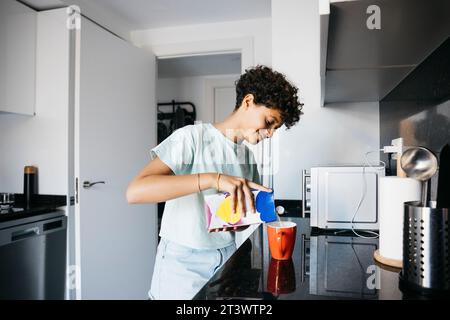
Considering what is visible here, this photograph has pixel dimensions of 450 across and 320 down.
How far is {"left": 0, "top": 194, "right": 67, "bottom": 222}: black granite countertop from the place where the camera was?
1.07 metres

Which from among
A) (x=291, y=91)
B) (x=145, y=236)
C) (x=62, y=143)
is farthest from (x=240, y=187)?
(x=145, y=236)

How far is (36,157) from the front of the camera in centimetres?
132

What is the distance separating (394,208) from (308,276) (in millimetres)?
182

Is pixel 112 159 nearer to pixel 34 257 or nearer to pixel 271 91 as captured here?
pixel 34 257

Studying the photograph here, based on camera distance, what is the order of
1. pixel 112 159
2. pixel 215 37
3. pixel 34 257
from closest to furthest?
pixel 34 257
pixel 112 159
pixel 215 37

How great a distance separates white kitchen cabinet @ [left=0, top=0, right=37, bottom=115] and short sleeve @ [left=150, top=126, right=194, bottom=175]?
93cm

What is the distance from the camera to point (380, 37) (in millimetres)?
453

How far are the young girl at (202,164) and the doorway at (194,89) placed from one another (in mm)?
657

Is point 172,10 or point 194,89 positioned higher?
point 172,10

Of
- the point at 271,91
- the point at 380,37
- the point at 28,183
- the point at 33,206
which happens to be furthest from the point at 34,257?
the point at 380,37

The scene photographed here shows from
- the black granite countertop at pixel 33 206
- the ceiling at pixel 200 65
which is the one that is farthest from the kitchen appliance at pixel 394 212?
the ceiling at pixel 200 65

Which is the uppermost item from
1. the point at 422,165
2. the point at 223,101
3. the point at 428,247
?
the point at 223,101

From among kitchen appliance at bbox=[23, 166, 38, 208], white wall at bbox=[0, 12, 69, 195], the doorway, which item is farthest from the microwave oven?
kitchen appliance at bbox=[23, 166, 38, 208]

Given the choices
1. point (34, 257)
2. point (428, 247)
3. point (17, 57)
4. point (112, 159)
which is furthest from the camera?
point (112, 159)
